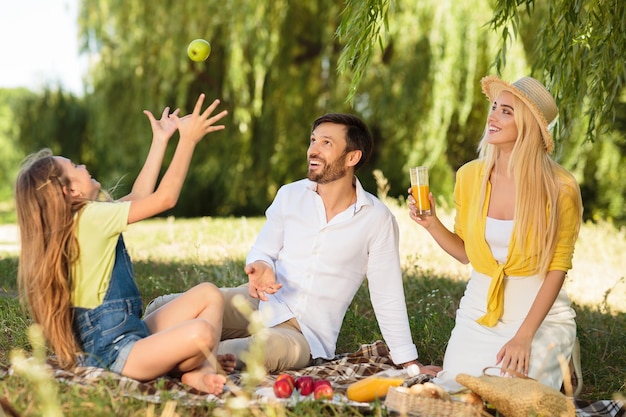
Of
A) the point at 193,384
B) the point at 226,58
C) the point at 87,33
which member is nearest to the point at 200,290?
the point at 193,384

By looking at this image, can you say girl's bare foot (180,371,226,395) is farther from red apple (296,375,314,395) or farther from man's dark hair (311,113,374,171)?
man's dark hair (311,113,374,171)

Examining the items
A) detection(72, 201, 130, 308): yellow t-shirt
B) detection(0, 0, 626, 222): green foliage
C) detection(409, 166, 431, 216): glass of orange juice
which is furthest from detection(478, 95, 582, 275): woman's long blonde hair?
detection(0, 0, 626, 222): green foliage

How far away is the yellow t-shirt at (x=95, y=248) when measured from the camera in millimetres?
3186

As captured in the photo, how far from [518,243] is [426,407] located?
0.87 m

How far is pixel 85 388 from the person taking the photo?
296 cm

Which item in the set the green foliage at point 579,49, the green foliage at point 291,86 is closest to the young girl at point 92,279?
the green foliage at point 579,49

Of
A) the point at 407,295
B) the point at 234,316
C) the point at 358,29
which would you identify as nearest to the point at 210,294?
the point at 234,316

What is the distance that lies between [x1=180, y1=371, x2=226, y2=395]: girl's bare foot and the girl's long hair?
0.48 meters

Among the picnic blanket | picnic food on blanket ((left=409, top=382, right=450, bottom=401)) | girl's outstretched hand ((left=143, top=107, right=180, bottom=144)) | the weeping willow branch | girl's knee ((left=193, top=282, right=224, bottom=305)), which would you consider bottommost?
the picnic blanket

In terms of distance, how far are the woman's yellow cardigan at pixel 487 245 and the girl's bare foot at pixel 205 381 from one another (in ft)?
3.78

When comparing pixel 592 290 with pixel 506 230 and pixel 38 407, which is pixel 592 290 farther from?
pixel 38 407

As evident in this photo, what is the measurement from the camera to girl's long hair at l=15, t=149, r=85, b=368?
315 cm

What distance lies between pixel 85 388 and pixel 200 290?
63cm

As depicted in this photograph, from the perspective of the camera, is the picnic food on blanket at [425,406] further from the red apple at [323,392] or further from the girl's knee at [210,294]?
the girl's knee at [210,294]
